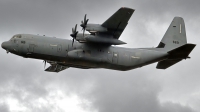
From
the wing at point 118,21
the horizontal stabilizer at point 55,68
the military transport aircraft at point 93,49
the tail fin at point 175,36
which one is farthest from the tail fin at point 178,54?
the horizontal stabilizer at point 55,68

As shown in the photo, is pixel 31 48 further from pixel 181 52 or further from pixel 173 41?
pixel 173 41

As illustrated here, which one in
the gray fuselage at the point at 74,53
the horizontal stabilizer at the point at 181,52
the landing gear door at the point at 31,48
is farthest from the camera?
the horizontal stabilizer at the point at 181,52

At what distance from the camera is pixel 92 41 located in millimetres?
30000

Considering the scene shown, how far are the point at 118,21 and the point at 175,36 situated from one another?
7413 millimetres

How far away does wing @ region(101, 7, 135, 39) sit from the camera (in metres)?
28.2

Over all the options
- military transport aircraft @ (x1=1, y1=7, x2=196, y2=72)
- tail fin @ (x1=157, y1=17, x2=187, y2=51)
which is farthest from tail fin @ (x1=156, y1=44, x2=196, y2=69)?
tail fin @ (x1=157, y1=17, x2=187, y2=51)

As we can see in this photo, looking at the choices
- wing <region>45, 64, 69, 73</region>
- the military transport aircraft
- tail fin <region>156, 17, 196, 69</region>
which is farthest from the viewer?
wing <region>45, 64, 69, 73</region>

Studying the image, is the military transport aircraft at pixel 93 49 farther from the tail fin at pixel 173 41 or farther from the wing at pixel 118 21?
the tail fin at pixel 173 41

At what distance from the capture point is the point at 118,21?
95.2 ft

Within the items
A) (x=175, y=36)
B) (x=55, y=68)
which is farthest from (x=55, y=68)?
(x=175, y=36)

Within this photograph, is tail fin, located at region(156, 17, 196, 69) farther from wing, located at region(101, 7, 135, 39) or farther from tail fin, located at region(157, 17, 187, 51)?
wing, located at region(101, 7, 135, 39)

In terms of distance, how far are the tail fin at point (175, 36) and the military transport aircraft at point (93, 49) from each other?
1.75 m

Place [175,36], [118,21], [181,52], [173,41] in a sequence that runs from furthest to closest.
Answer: [175,36]
[173,41]
[181,52]
[118,21]

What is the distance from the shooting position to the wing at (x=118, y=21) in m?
28.2
